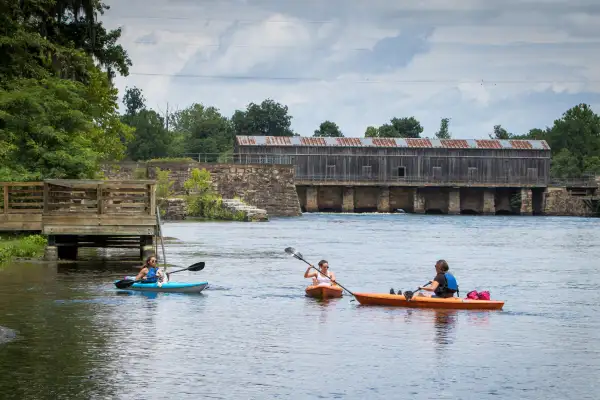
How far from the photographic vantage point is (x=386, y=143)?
122500 millimetres

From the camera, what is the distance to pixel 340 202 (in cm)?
12556

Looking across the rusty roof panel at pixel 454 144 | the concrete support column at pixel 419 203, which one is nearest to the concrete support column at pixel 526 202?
the rusty roof panel at pixel 454 144

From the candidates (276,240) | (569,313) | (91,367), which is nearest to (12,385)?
(91,367)

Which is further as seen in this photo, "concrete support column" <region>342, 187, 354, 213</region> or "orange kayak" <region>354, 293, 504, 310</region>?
"concrete support column" <region>342, 187, 354, 213</region>

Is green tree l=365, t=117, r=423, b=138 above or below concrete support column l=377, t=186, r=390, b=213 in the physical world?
above

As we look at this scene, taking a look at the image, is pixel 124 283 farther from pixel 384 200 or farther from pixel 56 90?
pixel 384 200

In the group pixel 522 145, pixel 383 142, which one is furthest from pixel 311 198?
pixel 522 145

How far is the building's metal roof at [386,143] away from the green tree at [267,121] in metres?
27.8

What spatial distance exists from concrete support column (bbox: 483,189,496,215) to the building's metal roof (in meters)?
5.85

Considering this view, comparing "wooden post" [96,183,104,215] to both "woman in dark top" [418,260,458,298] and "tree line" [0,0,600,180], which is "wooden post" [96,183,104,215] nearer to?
"tree line" [0,0,600,180]

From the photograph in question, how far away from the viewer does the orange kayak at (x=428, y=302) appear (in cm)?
2727

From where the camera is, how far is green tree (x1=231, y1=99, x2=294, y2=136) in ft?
490

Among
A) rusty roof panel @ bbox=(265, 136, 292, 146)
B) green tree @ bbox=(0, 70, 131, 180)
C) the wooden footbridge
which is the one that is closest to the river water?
the wooden footbridge

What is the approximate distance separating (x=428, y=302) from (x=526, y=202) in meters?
100
